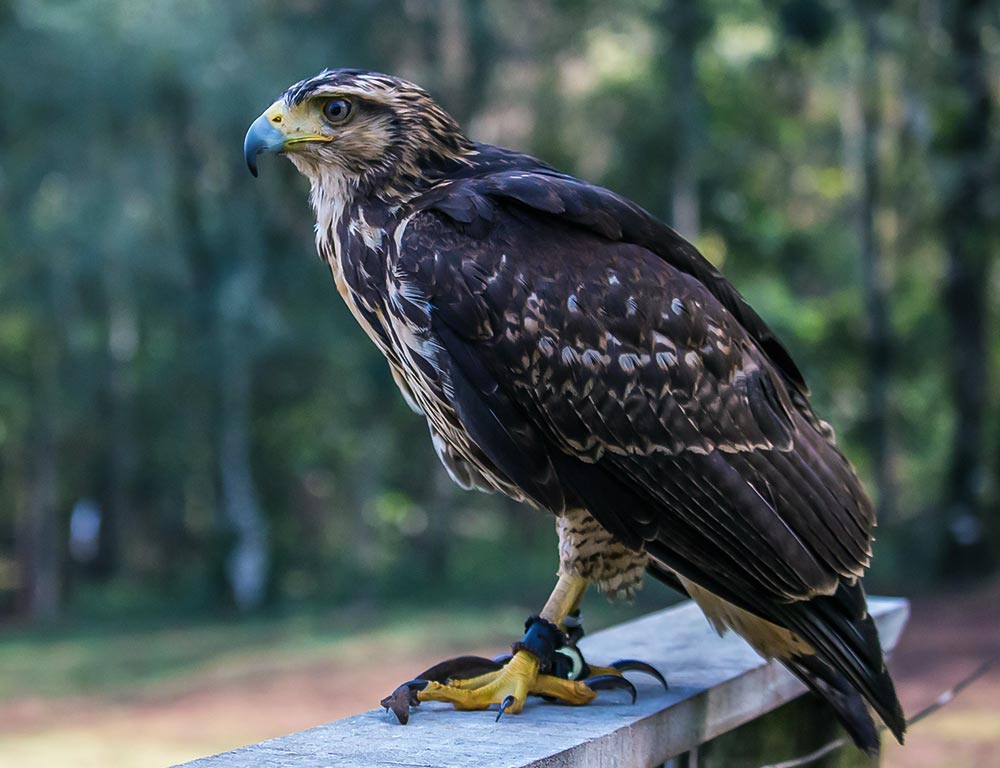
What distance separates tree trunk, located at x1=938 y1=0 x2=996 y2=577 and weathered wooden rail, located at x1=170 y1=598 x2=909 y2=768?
1105 cm

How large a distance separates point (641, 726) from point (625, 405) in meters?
0.66

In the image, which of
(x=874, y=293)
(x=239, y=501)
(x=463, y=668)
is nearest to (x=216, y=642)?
(x=239, y=501)

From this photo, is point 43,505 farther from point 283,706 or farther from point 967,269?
point 967,269

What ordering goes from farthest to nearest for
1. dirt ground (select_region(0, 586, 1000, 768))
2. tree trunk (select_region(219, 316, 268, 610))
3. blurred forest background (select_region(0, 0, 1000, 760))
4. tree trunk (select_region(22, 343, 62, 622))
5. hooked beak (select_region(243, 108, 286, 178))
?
tree trunk (select_region(22, 343, 62, 622)) → tree trunk (select_region(219, 316, 268, 610)) → blurred forest background (select_region(0, 0, 1000, 760)) → dirt ground (select_region(0, 586, 1000, 768)) → hooked beak (select_region(243, 108, 286, 178))

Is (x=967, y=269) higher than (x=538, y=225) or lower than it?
lower

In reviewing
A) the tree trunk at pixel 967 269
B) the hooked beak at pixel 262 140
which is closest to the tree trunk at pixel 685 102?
the tree trunk at pixel 967 269

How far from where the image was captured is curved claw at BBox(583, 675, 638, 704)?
2770mm

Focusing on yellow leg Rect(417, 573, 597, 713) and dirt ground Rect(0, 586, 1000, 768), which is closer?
yellow leg Rect(417, 573, 597, 713)

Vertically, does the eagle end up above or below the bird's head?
below

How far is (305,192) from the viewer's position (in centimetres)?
1930

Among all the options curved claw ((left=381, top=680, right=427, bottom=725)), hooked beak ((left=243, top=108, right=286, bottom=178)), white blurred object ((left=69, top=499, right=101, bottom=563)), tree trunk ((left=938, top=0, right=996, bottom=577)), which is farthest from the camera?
white blurred object ((left=69, top=499, right=101, bottom=563))

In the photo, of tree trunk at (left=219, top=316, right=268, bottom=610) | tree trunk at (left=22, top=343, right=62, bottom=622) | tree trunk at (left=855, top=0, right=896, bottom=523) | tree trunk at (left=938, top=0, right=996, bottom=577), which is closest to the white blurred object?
tree trunk at (left=22, top=343, right=62, bottom=622)

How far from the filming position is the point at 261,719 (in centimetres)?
1189

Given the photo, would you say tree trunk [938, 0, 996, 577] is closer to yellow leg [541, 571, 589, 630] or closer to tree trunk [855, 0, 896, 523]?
tree trunk [855, 0, 896, 523]
